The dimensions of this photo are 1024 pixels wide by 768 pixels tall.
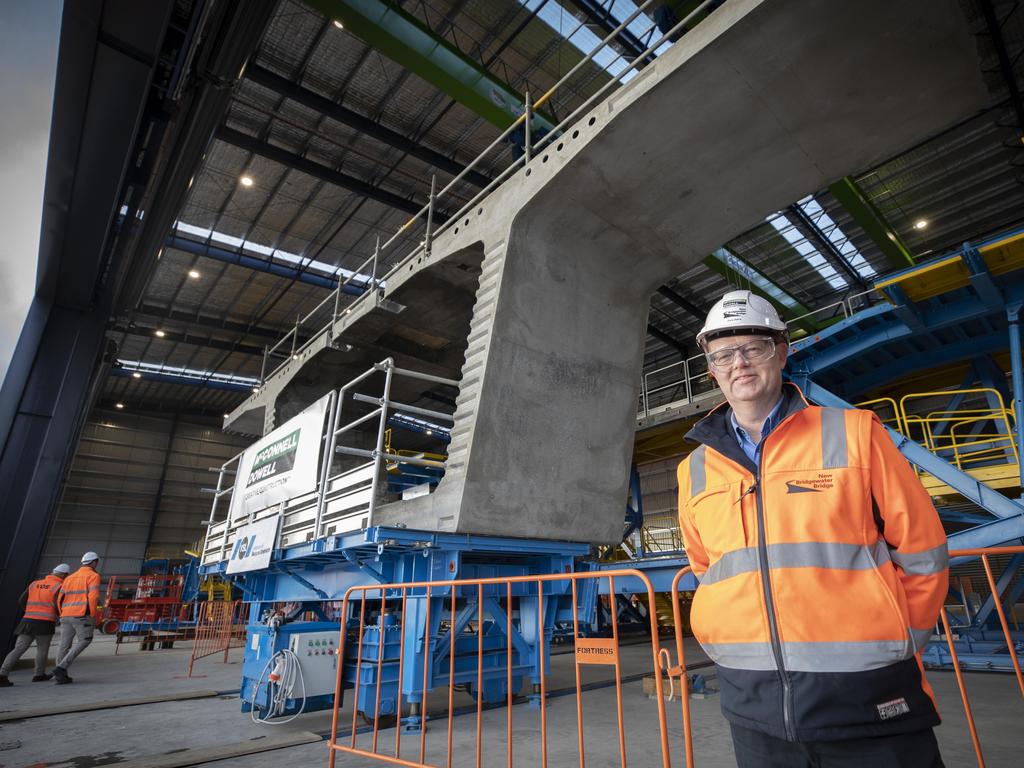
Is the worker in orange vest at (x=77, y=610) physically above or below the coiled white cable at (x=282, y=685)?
above

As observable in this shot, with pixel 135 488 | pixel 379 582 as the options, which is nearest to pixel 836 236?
pixel 379 582

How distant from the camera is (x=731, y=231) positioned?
6645 millimetres

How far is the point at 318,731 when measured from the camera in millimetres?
6121

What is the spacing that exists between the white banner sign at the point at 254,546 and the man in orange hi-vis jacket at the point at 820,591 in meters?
6.50

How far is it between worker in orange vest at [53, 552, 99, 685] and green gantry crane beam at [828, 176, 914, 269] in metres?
17.0

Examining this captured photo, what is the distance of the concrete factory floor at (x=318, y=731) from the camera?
484 cm

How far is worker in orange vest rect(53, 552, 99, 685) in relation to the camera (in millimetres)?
9734

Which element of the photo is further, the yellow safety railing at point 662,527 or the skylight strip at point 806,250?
the yellow safety railing at point 662,527

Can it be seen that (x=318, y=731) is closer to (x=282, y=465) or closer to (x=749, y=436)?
(x=282, y=465)

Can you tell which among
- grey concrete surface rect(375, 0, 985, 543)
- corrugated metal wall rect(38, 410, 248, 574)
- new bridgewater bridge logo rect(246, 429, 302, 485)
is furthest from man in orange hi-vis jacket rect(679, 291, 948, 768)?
corrugated metal wall rect(38, 410, 248, 574)

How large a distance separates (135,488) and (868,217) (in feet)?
126

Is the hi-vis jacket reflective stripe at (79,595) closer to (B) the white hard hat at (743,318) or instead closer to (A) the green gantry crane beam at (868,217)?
(B) the white hard hat at (743,318)

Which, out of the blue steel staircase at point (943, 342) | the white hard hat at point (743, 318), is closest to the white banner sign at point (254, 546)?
Answer: the white hard hat at point (743, 318)

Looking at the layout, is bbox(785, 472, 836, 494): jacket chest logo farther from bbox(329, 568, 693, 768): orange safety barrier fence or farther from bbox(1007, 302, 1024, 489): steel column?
bbox(1007, 302, 1024, 489): steel column
